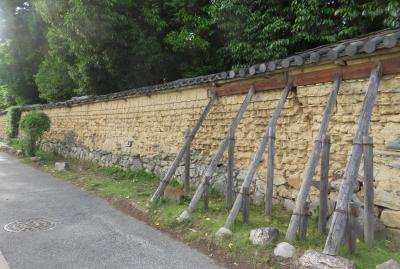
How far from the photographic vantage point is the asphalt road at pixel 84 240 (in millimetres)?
4629

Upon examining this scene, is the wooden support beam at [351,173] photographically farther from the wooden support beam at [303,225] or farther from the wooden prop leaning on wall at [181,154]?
the wooden prop leaning on wall at [181,154]

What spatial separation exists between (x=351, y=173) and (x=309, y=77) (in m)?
2.05

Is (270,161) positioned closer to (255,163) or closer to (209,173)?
(255,163)

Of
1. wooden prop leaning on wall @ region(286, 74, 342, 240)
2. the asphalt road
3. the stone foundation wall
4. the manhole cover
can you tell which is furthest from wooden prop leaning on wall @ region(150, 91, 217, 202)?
wooden prop leaning on wall @ region(286, 74, 342, 240)

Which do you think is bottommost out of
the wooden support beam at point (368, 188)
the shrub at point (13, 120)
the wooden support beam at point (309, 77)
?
the wooden support beam at point (368, 188)

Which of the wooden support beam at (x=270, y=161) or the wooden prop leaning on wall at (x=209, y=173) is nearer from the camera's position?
the wooden support beam at (x=270, y=161)

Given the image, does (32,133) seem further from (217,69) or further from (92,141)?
(217,69)

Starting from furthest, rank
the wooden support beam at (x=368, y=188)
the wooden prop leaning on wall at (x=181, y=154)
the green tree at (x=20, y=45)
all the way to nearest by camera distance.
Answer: the green tree at (x=20, y=45) → the wooden prop leaning on wall at (x=181, y=154) → the wooden support beam at (x=368, y=188)

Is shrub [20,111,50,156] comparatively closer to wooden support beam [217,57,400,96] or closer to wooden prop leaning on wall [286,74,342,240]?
wooden support beam [217,57,400,96]

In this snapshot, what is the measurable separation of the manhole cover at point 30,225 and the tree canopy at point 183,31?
7.39 meters

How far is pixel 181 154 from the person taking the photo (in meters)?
7.52

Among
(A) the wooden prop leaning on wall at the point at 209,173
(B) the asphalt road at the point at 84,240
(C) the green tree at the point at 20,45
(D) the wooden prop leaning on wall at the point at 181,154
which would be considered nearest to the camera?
(B) the asphalt road at the point at 84,240

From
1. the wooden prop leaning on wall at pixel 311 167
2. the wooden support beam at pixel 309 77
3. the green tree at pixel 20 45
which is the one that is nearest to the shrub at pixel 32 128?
the green tree at pixel 20 45

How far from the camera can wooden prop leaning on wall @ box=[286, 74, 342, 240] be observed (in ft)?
15.4
